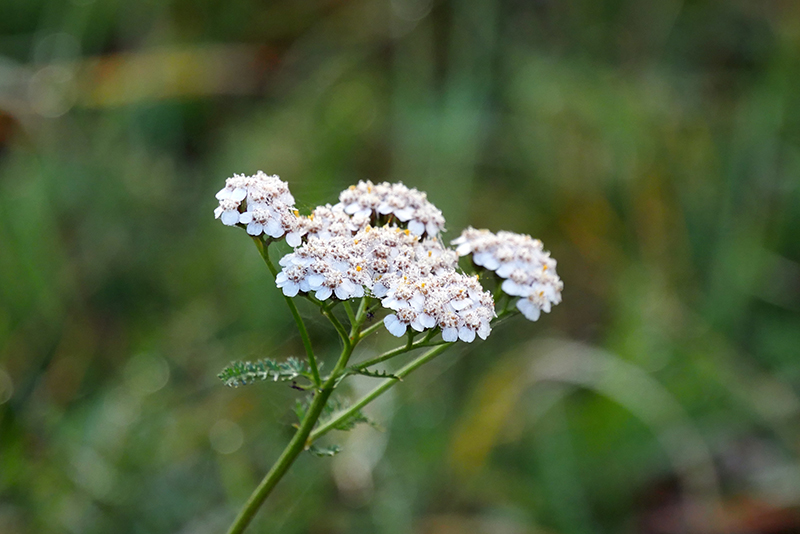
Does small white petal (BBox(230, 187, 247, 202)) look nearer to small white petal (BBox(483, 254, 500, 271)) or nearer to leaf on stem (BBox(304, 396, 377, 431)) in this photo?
leaf on stem (BBox(304, 396, 377, 431))

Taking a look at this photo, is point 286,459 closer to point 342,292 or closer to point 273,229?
point 342,292

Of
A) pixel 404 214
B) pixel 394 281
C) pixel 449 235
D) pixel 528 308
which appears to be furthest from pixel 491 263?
pixel 449 235

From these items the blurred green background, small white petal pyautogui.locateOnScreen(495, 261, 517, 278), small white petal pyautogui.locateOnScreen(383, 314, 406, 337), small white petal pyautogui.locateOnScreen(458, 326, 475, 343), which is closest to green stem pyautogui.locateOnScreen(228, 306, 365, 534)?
small white petal pyautogui.locateOnScreen(383, 314, 406, 337)

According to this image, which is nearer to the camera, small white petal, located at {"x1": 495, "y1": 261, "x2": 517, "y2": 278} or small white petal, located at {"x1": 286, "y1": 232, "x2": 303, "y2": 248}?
small white petal, located at {"x1": 286, "y1": 232, "x2": 303, "y2": 248}

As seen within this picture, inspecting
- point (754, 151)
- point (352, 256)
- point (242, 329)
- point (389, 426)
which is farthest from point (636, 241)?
point (352, 256)

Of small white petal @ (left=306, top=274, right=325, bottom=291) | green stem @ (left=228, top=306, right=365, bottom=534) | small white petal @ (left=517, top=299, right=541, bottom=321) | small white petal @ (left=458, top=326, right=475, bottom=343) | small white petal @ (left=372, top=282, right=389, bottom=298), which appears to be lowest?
green stem @ (left=228, top=306, right=365, bottom=534)

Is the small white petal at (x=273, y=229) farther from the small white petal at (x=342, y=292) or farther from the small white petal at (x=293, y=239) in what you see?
the small white petal at (x=342, y=292)

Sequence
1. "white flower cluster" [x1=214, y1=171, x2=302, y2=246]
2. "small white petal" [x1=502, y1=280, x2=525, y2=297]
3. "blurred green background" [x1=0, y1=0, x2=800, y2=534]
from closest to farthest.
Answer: "white flower cluster" [x1=214, y1=171, x2=302, y2=246]
"small white petal" [x1=502, y1=280, x2=525, y2=297]
"blurred green background" [x1=0, y1=0, x2=800, y2=534]

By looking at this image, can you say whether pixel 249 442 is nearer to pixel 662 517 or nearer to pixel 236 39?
pixel 662 517
